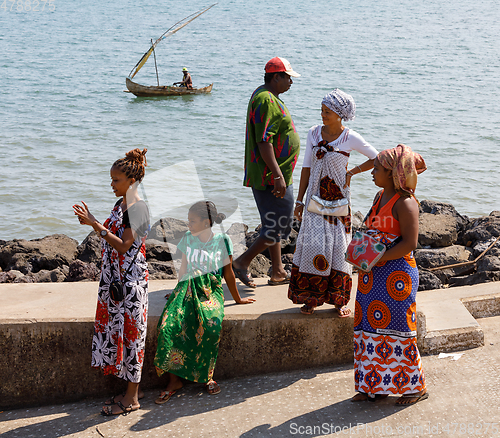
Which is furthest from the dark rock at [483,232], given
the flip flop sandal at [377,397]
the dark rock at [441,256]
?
the flip flop sandal at [377,397]

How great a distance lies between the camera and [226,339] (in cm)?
388

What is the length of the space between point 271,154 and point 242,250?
2.76 meters

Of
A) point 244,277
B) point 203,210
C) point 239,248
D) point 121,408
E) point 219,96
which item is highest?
point 219,96

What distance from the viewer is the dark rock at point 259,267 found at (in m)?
6.14

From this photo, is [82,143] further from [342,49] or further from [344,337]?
[342,49]

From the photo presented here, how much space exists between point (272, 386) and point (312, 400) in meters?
0.33

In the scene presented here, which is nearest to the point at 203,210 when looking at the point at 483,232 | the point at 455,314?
the point at 455,314

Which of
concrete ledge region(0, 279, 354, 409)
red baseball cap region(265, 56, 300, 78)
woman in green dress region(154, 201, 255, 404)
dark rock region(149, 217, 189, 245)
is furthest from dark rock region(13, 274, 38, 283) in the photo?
red baseball cap region(265, 56, 300, 78)

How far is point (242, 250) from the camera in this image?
22.2ft

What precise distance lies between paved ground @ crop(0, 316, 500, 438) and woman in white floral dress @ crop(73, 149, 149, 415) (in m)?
0.24

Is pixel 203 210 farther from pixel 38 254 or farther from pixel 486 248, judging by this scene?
pixel 486 248

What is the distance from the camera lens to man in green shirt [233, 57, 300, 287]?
4.14 metres

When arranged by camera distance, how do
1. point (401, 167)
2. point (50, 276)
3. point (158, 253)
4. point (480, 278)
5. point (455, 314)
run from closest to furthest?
point (401, 167), point (455, 314), point (480, 278), point (50, 276), point (158, 253)

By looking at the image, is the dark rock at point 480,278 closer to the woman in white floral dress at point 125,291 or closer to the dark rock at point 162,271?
the dark rock at point 162,271
